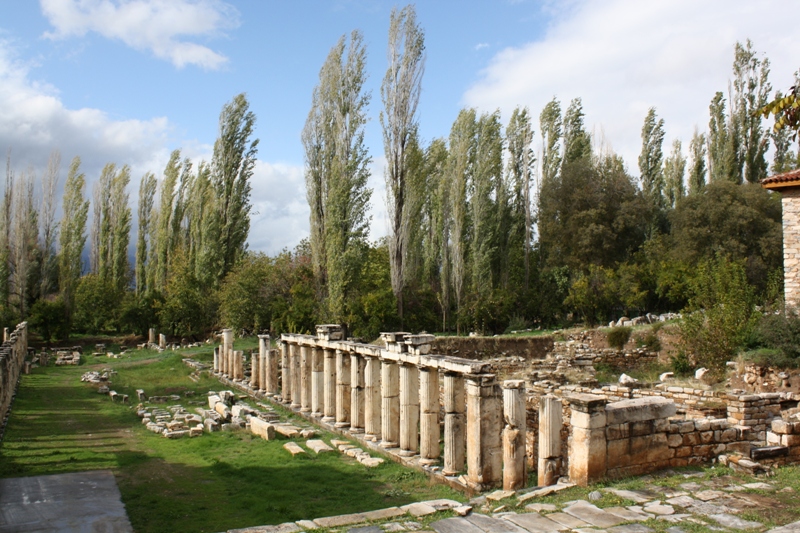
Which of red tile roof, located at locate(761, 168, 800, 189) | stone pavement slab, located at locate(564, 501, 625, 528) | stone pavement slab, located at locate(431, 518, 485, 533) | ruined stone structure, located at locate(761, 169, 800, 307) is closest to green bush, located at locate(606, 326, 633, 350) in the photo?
ruined stone structure, located at locate(761, 169, 800, 307)

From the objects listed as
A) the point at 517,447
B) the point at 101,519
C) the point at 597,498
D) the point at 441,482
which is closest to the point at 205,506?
the point at 101,519

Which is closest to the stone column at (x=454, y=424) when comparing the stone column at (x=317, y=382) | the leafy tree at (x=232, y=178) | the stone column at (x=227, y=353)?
the stone column at (x=317, y=382)

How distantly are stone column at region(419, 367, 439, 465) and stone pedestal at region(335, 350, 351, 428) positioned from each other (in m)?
3.83

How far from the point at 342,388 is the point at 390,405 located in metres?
2.64

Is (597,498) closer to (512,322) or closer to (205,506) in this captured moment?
(205,506)

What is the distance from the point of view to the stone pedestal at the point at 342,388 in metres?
14.9

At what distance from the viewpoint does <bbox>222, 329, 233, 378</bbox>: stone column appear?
912 inches

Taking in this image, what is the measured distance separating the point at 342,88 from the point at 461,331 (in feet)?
39.6

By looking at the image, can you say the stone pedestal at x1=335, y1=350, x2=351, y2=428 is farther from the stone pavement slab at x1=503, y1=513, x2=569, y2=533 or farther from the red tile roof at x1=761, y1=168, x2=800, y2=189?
the red tile roof at x1=761, y1=168, x2=800, y2=189

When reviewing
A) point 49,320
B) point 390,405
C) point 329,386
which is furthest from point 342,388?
point 49,320

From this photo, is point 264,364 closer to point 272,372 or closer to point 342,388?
point 272,372

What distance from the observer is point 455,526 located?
6.81 meters

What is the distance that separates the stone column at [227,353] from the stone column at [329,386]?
27.6 feet

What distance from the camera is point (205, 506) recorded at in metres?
9.13
